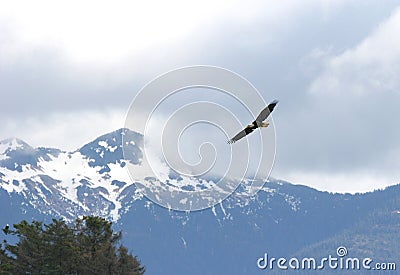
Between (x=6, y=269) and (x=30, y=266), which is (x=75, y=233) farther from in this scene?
(x=6, y=269)

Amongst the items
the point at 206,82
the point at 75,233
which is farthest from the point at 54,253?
the point at 206,82

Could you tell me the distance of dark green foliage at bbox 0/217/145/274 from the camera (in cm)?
9912

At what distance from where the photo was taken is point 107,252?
104m

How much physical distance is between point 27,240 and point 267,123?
59282mm

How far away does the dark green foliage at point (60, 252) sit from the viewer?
99125 millimetres

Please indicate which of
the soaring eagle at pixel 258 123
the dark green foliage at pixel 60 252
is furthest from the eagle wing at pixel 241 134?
the dark green foliage at pixel 60 252

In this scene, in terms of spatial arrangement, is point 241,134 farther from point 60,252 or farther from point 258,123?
point 60,252

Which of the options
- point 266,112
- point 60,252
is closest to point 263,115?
point 266,112

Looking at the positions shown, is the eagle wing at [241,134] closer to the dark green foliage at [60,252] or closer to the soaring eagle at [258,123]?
the soaring eagle at [258,123]

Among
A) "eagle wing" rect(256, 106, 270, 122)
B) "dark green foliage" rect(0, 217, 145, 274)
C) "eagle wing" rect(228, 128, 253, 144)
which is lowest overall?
"eagle wing" rect(228, 128, 253, 144)

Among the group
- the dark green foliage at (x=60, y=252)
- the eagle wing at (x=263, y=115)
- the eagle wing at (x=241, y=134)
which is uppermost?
the dark green foliage at (x=60, y=252)

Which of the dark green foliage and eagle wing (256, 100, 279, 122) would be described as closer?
eagle wing (256, 100, 279, 122)

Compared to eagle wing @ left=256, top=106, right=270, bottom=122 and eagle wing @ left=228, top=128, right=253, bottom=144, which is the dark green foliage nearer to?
eagle wing @ left=228, top=128, right=253, bottom=144

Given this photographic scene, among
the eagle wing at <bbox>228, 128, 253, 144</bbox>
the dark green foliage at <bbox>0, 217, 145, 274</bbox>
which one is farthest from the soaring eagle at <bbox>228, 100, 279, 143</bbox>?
the dark green foliage at <bbox>0, 217, 145, 274</bbox>
